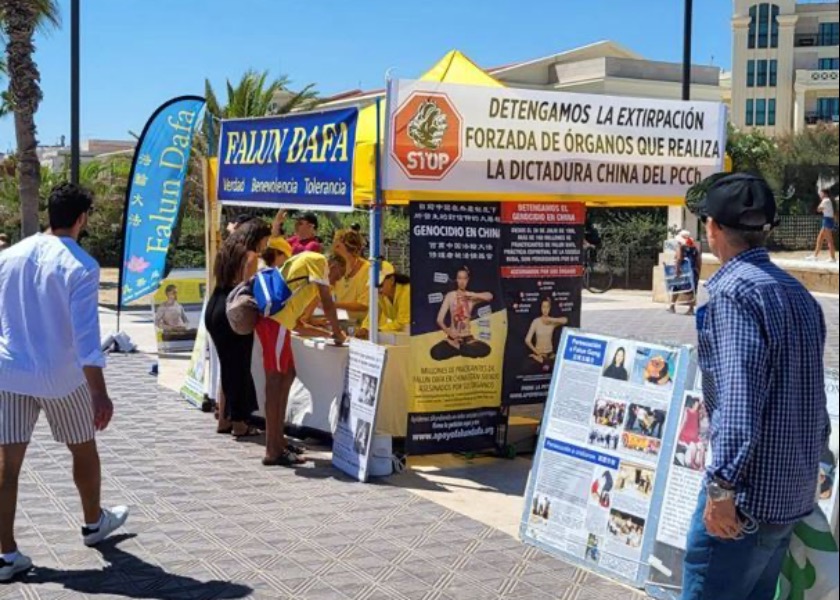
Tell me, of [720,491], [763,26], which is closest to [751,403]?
[720,491]

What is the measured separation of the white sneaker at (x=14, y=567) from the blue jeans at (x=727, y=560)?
3514 mm

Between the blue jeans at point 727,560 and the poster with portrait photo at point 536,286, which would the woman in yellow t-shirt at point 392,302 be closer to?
the poster with portrait photo at point 536,286

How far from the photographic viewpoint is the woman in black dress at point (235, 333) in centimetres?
834

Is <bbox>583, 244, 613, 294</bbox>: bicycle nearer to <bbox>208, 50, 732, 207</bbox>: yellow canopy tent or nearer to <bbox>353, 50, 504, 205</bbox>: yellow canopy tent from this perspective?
<bbox>208, 50, 732, 207</bbox>: yellow canopy tent

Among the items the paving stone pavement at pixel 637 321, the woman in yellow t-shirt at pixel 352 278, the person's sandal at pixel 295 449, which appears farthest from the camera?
the paving stone pavement at pixel 637 321

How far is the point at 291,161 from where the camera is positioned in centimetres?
809

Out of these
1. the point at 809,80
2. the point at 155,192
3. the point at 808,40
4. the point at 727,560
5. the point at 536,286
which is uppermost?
the point at 808,40

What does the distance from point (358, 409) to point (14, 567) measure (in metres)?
2.78

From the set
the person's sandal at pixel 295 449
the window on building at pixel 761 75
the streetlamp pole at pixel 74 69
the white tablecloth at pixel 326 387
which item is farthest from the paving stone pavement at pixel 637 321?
the window on building at pixel 761 75

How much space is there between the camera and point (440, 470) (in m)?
7.54

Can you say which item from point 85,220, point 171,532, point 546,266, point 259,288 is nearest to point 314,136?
point 259,288

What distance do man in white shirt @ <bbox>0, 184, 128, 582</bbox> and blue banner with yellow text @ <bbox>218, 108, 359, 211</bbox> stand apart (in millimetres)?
2463

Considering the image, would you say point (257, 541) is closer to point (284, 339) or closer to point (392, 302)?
point (284, 339)

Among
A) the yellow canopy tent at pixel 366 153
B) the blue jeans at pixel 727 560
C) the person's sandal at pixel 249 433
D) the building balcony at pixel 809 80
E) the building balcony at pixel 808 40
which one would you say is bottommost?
the person's sandal at pixel 249 433
